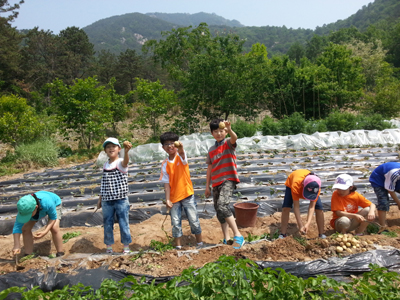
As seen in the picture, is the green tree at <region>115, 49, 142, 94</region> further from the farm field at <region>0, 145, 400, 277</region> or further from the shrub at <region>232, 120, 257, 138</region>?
the farm field at <region>0, 145, 400, 277</region>

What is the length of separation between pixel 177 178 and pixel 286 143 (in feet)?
22.8

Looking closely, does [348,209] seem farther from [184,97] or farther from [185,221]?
[184,97]

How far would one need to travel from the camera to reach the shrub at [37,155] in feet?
32.2

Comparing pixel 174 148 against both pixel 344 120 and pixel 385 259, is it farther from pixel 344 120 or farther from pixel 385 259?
pixel 344 120

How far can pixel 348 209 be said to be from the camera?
11.8 feet

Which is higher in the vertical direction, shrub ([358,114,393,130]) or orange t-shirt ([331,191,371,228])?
shrub ([358,114,393,130])

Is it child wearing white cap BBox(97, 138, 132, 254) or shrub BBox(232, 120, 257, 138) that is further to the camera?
shrub BBox(232, 120, 257, 138)

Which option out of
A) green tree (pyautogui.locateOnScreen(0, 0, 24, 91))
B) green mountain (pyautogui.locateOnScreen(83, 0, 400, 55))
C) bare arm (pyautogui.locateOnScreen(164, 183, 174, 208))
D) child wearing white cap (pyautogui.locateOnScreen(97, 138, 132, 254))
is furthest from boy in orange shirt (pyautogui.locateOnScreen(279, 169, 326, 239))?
green mountain (pyautogui.locateOnScreen(83, 0, 400, 55))

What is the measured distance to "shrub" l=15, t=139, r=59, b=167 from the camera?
9.82 meters

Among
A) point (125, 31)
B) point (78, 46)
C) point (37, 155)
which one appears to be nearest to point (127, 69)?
point (78, 46)

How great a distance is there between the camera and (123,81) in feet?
99.6

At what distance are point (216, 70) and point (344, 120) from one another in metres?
5.87

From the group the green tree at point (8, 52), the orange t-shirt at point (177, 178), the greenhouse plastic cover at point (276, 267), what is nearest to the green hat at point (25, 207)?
the greenhouse plastic cover at point (276, 267)

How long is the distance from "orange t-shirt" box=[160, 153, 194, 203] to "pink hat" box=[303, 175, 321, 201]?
127 centimetres
